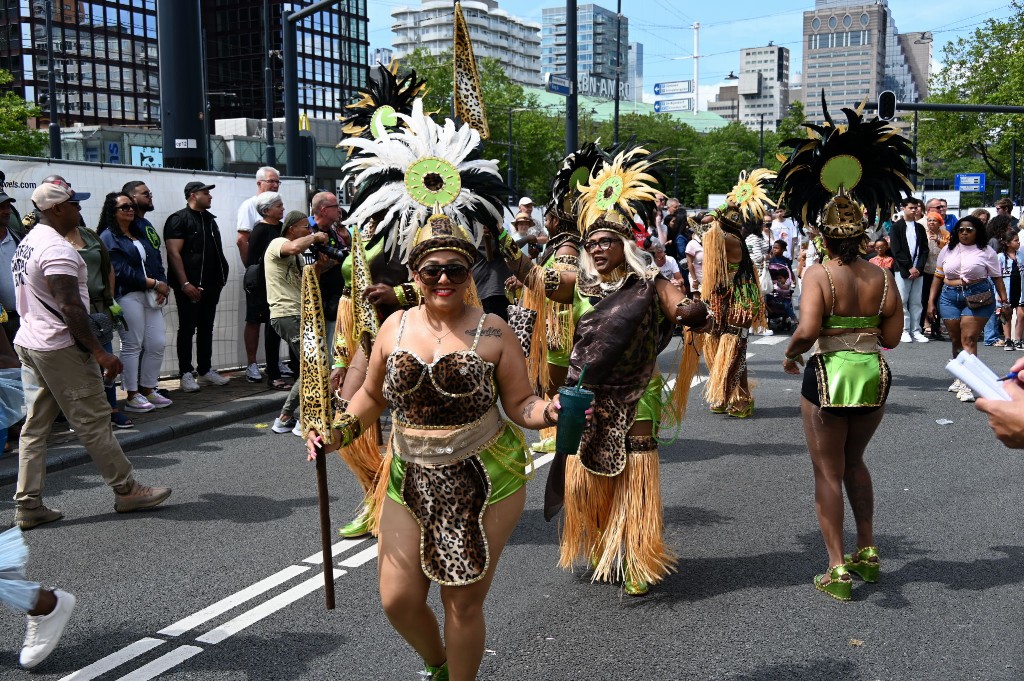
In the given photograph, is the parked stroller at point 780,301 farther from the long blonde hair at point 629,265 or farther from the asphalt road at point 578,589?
the long blonde hair at point 629,265

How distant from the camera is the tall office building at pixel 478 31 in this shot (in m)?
174

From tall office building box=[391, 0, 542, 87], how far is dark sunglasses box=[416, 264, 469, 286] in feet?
564

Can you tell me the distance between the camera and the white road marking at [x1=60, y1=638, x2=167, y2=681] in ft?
13.4

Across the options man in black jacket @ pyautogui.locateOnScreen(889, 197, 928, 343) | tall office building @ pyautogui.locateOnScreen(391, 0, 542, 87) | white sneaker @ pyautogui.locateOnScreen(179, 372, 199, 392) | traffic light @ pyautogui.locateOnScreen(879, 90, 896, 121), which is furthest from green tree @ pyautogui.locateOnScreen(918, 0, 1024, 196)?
tall office building @ pyautogui.locateOnScreen(391, 0, 542, 87)

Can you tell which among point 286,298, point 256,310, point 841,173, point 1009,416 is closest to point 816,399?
point 841,173

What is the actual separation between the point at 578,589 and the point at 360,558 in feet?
4.00

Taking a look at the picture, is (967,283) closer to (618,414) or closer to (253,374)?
(618,414)

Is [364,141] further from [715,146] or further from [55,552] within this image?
[715,146]

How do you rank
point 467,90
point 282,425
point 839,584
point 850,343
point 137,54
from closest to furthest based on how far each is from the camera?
point 839,584
point 850,343
point 467,90
point 282,425
point 137,54

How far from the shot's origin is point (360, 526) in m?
5.85

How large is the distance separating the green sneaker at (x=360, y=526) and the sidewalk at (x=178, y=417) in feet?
9.03

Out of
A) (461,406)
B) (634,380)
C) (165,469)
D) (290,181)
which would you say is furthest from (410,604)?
(290,181)

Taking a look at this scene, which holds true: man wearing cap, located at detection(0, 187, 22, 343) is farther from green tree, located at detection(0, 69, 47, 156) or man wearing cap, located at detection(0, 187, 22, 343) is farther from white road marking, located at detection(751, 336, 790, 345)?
green tree, located at detection(0, 69, 47, 156)

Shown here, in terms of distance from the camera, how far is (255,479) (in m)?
7.11
